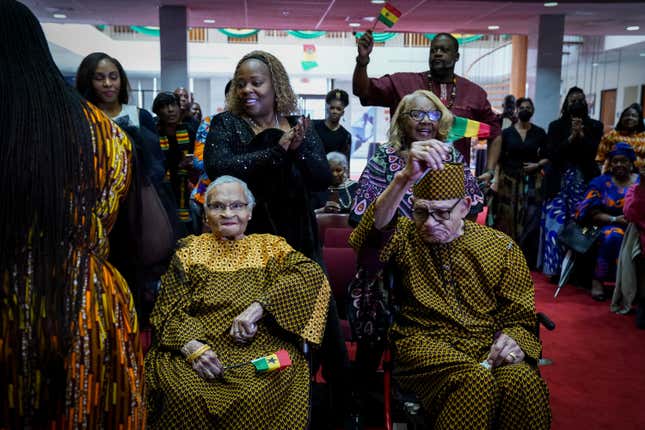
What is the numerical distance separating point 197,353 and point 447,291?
1027mm

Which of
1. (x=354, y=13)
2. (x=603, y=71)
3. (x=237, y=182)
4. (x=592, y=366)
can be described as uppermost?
(x=354, y=13)

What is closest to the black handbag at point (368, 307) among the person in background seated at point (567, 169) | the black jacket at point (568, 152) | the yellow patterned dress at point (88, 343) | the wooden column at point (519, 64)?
the yellow patterned dress at point (88, 343)

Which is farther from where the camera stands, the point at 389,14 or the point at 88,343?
the point at 389,14

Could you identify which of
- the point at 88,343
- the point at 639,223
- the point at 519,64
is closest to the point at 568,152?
the point at 639,223

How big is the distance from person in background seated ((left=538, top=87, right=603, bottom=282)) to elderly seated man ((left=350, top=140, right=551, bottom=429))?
3835 mm

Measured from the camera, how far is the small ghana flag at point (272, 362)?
2387mm

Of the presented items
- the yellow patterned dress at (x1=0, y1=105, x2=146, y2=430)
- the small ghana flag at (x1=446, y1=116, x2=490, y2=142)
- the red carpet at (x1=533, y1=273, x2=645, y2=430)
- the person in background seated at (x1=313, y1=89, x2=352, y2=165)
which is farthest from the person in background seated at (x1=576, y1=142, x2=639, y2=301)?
the yellow patterned dress at (x1=0, y1=105, x2=146, y2=430)

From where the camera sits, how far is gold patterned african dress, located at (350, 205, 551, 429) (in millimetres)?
2445

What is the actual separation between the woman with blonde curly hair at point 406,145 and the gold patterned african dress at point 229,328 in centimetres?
53

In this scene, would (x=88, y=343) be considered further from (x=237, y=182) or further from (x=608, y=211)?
(x=608, y=211)

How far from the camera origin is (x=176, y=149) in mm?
5273

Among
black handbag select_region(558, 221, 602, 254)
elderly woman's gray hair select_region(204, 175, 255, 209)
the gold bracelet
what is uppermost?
elderly woman's gray hair select_region(204, 175, 255, 209)

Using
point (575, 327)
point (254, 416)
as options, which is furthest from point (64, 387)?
point (575, 327)

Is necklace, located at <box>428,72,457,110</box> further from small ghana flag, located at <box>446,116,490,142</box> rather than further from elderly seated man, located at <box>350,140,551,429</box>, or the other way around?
elderly seated man, located at <box>350,140,551,429</box>
